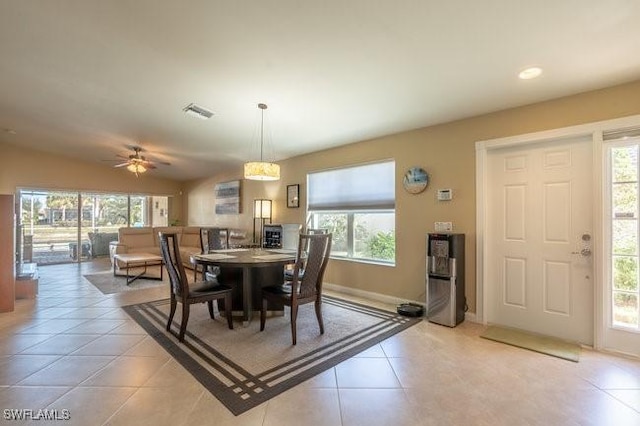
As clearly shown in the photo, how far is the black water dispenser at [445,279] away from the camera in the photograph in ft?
10.7

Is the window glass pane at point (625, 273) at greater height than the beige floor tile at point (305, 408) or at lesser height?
greater

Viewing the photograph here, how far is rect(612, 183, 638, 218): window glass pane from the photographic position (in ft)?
8.50

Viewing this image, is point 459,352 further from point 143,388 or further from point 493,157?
point 143,388

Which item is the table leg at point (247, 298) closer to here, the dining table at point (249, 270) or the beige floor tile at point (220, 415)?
the dining table at point (249, 270)

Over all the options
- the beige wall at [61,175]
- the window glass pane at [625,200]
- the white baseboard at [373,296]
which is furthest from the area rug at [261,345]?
the beige wall at [61,175]

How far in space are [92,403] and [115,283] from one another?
13.3ft

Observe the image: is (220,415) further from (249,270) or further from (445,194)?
(445,194)

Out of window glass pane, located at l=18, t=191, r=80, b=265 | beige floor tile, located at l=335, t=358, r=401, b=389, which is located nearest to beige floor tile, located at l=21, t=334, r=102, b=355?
beige floor tile, located at l=335, t=358, r=401, b=389

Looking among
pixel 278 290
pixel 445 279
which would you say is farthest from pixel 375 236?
pixel 278 290

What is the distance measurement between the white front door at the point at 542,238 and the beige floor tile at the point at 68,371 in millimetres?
3727

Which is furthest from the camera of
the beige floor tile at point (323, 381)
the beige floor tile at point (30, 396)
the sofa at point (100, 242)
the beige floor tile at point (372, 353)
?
the sofa at point (100, 242)

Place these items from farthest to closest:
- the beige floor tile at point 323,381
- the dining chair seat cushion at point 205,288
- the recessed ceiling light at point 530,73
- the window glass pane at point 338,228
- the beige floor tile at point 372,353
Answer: the window glass pane at point 338,228, the dining chair seat cushion at point 205,288, the beige floor tile at point 372,353, the recessed ceiling light at point 530,73, the beige floor tile at point 323,381

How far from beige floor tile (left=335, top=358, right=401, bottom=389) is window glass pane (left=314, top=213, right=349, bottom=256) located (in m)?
2.45

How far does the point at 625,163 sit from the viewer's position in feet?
8.63
